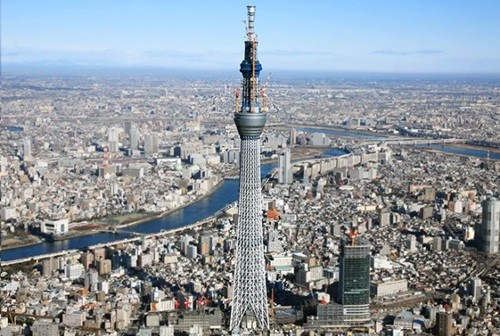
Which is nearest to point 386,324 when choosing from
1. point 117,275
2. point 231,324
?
point 231,324

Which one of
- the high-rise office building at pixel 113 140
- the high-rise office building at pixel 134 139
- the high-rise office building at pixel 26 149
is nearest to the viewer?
the high-rise office building at pixel 26 149

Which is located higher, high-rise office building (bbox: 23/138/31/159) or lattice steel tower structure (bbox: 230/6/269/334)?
lattice steel tower structure (bbox: 230/6/269/334)

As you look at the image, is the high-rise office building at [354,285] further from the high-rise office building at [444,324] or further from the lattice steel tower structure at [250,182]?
the lattice steel tower structure at [250,182]

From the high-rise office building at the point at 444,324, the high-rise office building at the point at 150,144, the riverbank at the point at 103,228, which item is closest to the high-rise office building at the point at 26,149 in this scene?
the high-rise office building at the point at 150,144

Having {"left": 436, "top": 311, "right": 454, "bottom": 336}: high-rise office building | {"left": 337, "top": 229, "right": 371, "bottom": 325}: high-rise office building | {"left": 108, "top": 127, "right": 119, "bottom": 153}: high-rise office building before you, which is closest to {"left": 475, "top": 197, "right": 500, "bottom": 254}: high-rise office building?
{"left": 436, "top": 311, "right": 454, "bottom": 336}: high-rise office building

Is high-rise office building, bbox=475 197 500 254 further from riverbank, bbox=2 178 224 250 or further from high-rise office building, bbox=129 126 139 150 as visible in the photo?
high-rise office building, bbox=129 126 139 150
